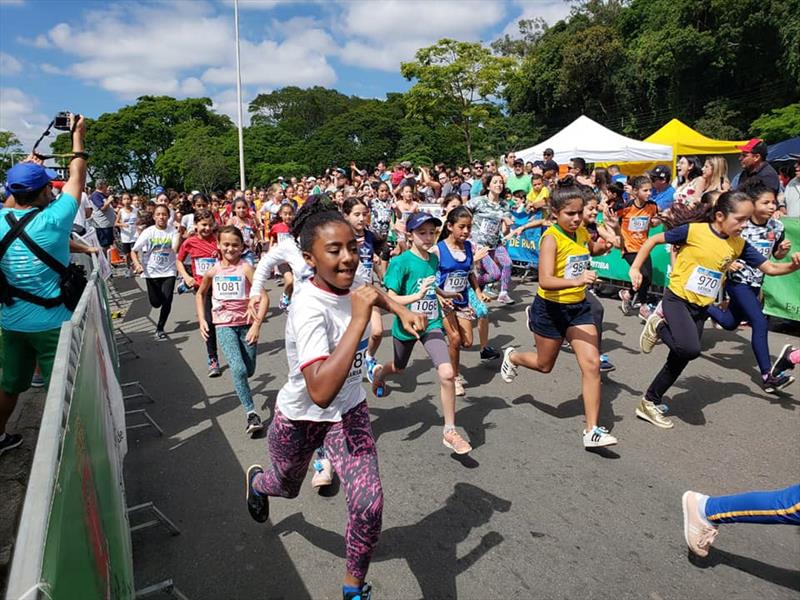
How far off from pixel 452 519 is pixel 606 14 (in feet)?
182

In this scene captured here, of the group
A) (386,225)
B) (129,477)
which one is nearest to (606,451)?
(129,477)

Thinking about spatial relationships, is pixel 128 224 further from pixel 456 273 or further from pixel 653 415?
pixel 653 415

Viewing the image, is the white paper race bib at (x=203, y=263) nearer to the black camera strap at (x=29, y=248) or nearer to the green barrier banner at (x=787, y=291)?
the black camera strap at (x=29, y=248)

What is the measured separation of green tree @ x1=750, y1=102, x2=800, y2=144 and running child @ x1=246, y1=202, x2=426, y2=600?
31.0 meters

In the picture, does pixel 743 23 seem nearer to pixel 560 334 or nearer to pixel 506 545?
pixel 560 334

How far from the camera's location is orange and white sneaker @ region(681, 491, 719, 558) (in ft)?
9.51

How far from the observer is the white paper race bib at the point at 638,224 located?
8758 millimetres

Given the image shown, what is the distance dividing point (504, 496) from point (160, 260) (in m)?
6.44

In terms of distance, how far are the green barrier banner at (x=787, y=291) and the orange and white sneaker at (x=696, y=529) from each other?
572 centimetres

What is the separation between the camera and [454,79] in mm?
41875

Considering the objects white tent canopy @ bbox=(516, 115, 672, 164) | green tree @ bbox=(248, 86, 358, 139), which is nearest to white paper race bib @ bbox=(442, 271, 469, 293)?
white tent canopy @ bbox=(516, 115, 672, 164)

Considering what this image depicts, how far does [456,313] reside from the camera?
526 centimetres

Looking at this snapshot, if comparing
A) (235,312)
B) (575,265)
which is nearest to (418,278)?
(575,265)

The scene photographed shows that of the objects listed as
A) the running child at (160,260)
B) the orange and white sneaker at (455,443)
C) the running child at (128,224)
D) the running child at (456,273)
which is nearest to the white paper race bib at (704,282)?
the running child at (456,273)
